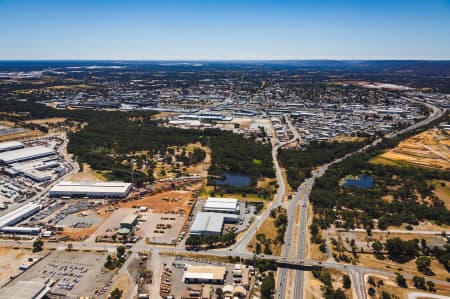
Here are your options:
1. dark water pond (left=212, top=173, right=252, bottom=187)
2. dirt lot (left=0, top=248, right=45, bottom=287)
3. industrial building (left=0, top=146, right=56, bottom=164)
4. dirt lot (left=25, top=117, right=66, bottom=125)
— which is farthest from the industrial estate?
dirt lot (left=25, top=117, right=66, bottom=125)

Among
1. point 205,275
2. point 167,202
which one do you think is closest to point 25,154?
point 167,202

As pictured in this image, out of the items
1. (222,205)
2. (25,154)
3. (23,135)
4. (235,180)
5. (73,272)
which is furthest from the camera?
(23,135)

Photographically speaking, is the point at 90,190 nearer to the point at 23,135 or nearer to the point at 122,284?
the point at 122,284

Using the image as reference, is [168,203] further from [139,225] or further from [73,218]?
[73,218]

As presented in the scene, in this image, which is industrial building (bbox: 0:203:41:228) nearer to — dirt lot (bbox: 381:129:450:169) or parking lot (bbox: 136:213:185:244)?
parking lot (bbox: 136:213:185:244)

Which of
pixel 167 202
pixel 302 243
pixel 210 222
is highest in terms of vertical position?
pixel 210 222

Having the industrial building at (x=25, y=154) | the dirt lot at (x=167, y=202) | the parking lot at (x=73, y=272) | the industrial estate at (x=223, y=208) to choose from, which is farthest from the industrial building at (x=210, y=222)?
the industrial building at (x=25, y=154)

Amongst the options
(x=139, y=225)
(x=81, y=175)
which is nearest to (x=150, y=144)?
(x=81, y=175)
